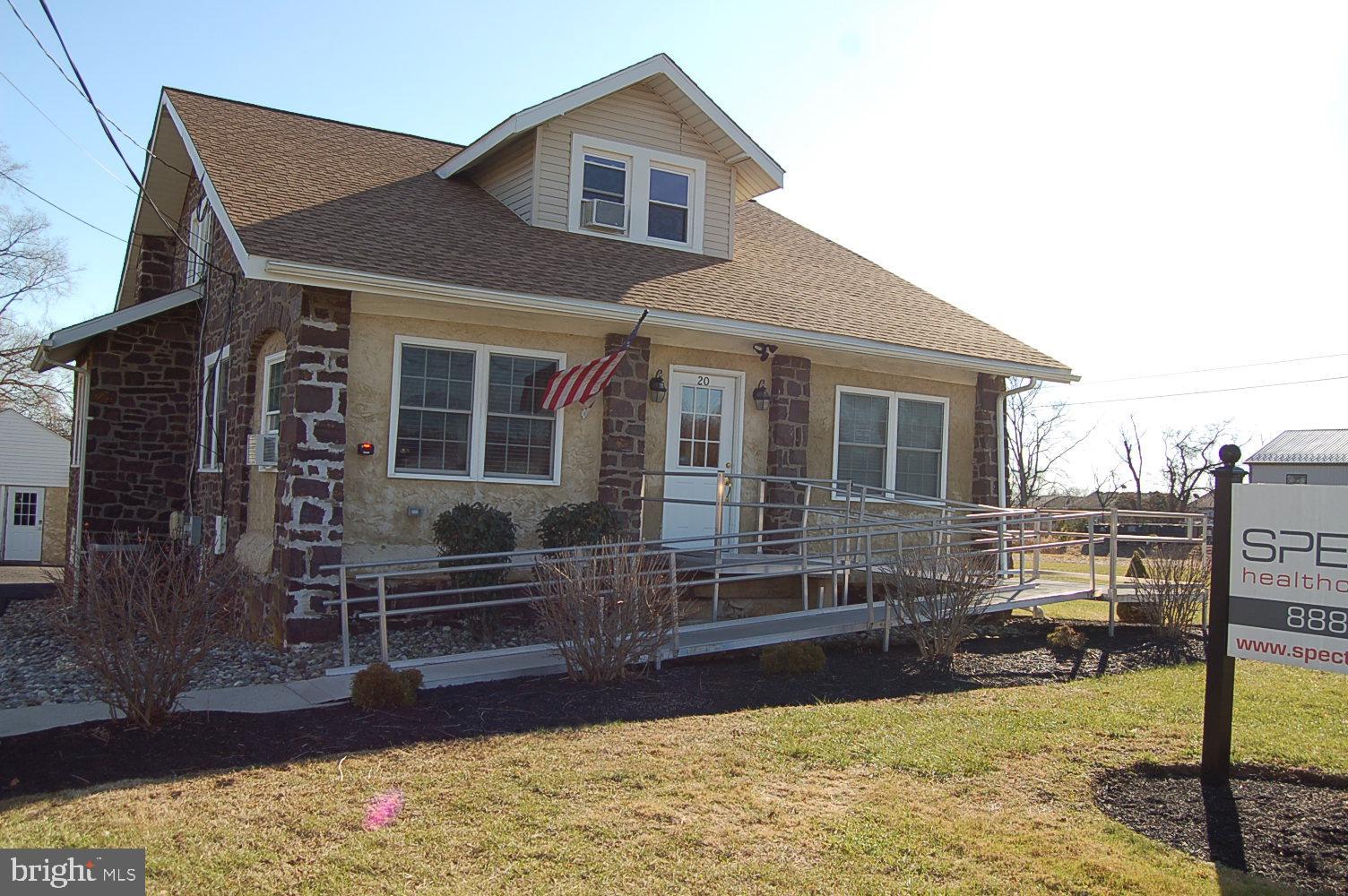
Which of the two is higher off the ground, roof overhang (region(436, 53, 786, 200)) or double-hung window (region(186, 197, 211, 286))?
roof overhang (region(436, 53, 786, 200))

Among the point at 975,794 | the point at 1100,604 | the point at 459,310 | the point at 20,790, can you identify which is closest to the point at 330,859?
the point at 20,790

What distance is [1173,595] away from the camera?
11.1m

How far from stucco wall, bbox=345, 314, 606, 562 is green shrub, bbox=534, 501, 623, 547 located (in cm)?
77

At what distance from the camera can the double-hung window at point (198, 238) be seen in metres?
14.9

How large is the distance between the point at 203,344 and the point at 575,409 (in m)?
6.19

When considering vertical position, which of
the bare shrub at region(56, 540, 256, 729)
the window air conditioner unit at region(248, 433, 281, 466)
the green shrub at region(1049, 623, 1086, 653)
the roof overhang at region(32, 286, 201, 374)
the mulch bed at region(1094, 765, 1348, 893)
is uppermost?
the roof overhang at region(32, 286, 201, 374)

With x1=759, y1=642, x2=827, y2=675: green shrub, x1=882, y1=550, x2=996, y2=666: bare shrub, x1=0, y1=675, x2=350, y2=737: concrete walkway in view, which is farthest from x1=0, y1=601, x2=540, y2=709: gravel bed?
x1=882, y1=550, x2=996, y2=666: bare shrub

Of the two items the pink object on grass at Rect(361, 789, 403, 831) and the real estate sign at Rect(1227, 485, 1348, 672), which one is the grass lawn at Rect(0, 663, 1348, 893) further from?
the real estate sign at Rect(1227, 485, 1348, 672)

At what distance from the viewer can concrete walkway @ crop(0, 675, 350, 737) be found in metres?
7.03

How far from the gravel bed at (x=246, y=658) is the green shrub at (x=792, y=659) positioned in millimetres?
2567

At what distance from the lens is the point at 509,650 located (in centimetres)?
909

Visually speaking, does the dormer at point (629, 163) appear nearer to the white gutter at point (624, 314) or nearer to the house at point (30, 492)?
the white gutter at point (624, 314)

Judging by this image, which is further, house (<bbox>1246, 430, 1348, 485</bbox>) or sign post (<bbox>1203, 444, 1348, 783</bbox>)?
house (<bbox>1246, 430, 1348, 485</bbox>)

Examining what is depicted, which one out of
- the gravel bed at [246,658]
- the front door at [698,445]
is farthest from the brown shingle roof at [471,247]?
the gravel bed at [246,658]
